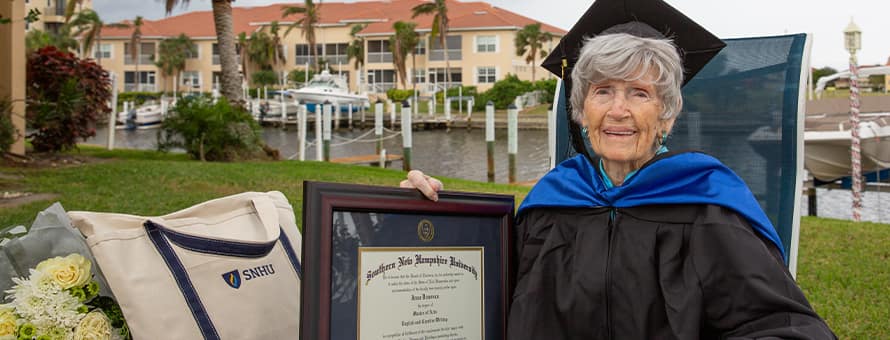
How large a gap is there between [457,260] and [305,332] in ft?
1.63

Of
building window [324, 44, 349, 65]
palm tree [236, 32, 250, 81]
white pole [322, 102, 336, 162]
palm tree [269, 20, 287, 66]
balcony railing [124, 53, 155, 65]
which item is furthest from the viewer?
balcony railing [124, 53, 155, 65]

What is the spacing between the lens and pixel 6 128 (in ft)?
29.8

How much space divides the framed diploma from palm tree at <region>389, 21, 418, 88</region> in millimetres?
46912

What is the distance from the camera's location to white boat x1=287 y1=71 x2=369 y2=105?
132 feet

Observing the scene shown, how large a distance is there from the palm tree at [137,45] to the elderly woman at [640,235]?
58637 millimetres

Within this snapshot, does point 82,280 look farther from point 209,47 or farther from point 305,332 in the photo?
point 209,47

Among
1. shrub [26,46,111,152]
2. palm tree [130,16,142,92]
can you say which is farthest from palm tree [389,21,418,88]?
shrub [26,46,111,152]

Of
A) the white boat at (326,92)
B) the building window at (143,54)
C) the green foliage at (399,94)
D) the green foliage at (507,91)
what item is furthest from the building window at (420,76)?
the building window at (143,54)

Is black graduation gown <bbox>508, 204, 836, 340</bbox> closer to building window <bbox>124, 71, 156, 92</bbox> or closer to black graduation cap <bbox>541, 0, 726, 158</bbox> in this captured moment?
black graduation cap <bbox>541, 0, 726, 158</bbox>

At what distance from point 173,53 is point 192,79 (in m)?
3.03

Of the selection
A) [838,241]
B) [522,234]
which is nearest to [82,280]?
[522,234]

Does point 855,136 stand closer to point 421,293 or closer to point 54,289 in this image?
point 421,293

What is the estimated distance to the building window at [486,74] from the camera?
168 ft

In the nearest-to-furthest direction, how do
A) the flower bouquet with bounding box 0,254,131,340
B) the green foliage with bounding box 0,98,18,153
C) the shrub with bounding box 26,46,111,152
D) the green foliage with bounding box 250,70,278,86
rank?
1. the flower bouquet with bounding box 0,254,131,340
2. the green foliage with bounding box 0,98,18,153
3. the shrub with bounding box 26,46,111,152
4. the green foliage with bounding box 250,70,278,86
